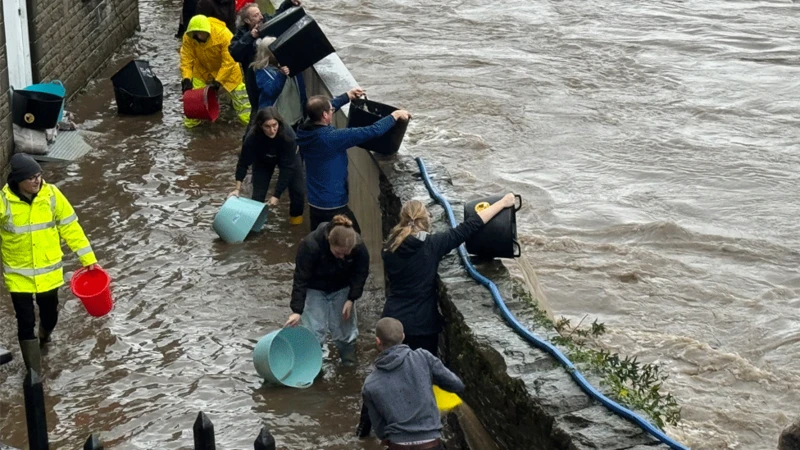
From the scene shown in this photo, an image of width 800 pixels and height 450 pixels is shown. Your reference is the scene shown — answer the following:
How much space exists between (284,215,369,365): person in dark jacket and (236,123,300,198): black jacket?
96.2 inches

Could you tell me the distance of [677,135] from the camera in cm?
1548

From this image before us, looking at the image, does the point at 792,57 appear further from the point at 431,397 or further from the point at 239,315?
the point at 431,397

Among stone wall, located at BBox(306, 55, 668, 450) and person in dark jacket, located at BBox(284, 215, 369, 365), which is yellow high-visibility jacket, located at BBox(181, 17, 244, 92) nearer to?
stone wall, located at BBox(306, 55, 668, 450)

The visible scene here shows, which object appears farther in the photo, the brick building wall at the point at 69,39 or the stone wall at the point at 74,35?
the stone wall at the point at 74,35

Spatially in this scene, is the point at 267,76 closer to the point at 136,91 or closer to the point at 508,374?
the point at 136,91

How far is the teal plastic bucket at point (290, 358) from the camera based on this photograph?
25.6 feet

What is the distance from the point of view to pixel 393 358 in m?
6.16

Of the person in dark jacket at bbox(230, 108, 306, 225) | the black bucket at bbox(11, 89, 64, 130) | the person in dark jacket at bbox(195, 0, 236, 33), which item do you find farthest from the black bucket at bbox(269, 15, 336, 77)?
the person in dark jacket at bbox(195, 0, 236, 33)

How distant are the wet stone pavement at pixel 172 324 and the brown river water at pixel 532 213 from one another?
2cm

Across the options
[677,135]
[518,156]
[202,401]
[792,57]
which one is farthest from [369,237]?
[792,57]

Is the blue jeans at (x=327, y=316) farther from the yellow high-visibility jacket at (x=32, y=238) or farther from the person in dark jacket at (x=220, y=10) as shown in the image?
the person in dark jacket at (x=220, y=10)

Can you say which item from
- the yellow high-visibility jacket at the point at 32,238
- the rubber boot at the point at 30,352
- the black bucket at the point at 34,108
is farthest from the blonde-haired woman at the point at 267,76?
the rubber boot at the point at 30,352

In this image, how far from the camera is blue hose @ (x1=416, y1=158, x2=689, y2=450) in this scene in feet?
17.9

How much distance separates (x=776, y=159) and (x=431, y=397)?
9841mm
